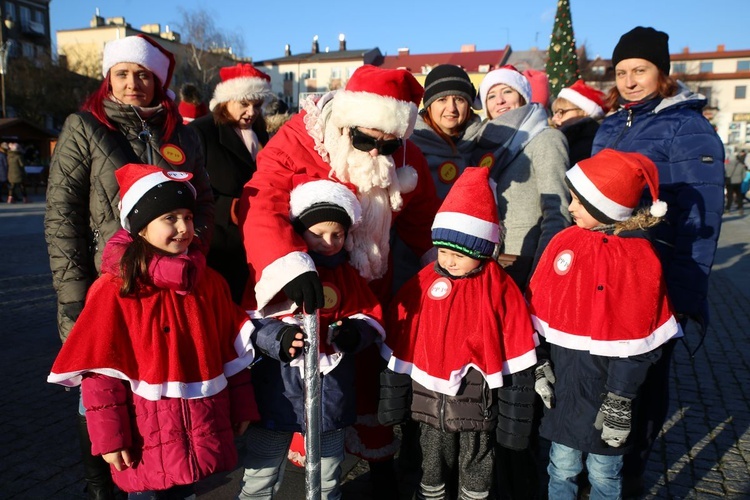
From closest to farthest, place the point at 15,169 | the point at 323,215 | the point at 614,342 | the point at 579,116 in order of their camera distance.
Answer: the point at 323,215 < the point at 614,342 < the point at 579,116 < the point at 15,169

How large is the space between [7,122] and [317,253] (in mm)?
25941

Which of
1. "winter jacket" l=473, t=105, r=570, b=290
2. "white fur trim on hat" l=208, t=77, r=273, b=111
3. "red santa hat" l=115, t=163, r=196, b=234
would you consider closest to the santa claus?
"red santa hat" l=115, t=163, r=196, b=234

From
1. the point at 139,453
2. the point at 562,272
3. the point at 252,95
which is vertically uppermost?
the point at 252,95

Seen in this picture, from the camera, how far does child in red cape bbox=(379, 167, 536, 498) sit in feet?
8.05

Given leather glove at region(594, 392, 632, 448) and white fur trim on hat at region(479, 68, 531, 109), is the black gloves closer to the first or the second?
leather glove at region(594, 392, 632, 448)

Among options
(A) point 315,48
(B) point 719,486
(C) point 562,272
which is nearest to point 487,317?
(C) point 562,272

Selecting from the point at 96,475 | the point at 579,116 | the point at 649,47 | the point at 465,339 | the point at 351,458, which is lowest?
the point at 351,458

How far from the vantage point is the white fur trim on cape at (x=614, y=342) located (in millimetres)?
2420

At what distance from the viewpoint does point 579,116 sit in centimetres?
425

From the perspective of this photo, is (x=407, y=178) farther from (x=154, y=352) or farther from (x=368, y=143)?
(x=154, y=352)

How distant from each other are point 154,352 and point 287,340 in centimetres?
48

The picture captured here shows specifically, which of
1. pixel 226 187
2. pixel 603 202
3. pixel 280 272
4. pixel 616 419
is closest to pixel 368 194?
pixel 280 272

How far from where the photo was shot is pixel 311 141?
257 centimetres

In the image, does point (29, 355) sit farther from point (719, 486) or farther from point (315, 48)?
point (315, 48)
